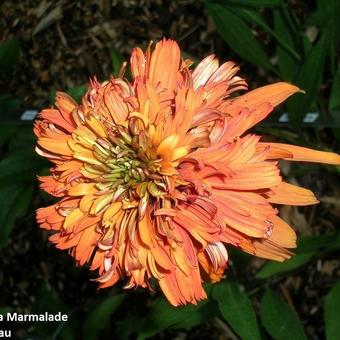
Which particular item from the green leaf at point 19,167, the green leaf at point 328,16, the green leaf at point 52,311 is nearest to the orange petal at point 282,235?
the green leaf at point 328,16

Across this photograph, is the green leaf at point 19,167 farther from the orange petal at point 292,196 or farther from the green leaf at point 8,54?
the orange petal at point 292,196

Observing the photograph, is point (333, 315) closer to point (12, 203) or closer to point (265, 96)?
point (265, 96)

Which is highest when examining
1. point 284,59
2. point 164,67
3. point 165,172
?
point 284,59

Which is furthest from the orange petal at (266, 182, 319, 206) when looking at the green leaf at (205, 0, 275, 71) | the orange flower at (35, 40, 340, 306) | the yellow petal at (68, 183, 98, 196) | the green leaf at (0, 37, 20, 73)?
the green leaf at (0, 37, 20, 73)

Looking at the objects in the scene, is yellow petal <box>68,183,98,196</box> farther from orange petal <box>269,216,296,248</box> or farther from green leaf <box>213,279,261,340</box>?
green leaf <box>213,279,261,340</box>

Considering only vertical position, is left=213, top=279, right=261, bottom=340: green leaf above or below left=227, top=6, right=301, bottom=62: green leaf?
below

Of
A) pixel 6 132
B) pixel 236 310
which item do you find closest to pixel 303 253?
pixel 236 310

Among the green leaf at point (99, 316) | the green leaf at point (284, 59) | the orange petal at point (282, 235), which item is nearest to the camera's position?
the orange petal at point (282, 235)

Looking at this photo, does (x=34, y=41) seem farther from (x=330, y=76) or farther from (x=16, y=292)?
(x=330, y=76)
